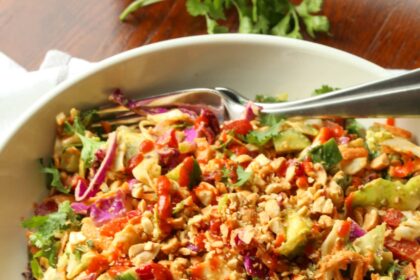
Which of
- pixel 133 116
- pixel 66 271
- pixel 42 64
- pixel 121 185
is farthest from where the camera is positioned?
pixel 42 64

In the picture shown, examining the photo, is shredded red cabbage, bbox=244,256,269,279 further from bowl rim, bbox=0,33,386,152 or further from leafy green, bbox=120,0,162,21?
leafy green, bbox=120,0,162,21

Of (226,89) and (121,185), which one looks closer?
(121,185)

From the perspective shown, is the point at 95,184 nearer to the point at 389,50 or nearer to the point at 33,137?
the point at 33,137

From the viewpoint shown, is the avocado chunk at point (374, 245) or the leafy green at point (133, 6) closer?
the avocado chunk at point (374, 245)

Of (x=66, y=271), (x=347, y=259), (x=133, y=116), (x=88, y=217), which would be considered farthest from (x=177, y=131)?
(x=347, y=259)

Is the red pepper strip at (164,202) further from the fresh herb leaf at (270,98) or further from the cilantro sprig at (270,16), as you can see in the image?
the cilantro sprig at (270,16)

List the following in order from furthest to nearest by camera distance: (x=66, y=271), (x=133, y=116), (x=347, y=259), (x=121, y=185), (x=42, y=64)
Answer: (x=42, y=64) < (x=133, y=116) < (x=121, y=185) < (x=66, y=271) < (x=347, y=259)

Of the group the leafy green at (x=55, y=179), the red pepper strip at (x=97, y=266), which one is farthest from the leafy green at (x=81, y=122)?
the red pepper strip at (x=97, y=266)

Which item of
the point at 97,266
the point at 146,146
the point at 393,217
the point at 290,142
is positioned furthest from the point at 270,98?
the point at 97,266
